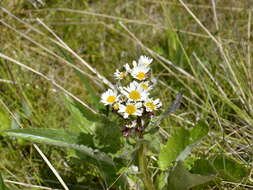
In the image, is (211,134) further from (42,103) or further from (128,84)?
(42,103)

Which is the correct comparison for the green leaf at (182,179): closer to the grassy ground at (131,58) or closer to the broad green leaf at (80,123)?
the grassy ground at (131,58)

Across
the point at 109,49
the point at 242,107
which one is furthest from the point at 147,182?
the point at 109,49

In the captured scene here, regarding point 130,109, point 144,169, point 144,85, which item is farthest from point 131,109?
point 144,169

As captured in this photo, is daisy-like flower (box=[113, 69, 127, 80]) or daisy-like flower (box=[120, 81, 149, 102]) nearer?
daisy-like flower (box=[120, 81, 149, 102])

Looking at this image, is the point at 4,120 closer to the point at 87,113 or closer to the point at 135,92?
the point at 87,113

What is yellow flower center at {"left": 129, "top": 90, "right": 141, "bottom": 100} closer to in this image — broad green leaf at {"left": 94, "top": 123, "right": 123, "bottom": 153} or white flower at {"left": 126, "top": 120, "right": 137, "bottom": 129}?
white flower at {"left": 126, "top": 120, "right": 137, "bottom": 129}

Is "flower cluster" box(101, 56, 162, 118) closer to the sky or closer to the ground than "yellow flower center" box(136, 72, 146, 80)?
closer to the ground

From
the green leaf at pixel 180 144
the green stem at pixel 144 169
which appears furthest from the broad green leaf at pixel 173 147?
the green stem at pixel 144 169

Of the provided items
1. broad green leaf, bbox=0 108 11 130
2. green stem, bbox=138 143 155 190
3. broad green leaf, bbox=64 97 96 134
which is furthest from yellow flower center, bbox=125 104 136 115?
broad green leaf, bbox=0 108 11 130
